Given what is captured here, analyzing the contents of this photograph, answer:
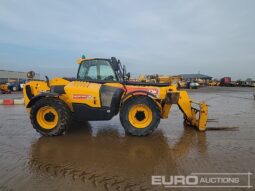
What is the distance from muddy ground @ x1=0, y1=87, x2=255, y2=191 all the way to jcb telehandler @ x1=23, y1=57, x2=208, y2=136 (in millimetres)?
445

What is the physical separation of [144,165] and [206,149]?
5.97 feet

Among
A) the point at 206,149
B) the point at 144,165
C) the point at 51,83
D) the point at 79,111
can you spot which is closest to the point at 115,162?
the point at 144,165

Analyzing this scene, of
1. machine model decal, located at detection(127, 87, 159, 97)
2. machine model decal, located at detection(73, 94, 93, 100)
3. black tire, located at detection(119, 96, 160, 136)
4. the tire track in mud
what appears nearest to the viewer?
the tire track in mud

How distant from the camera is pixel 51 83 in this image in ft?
27.2

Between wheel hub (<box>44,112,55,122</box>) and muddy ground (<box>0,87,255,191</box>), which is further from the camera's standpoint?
wheel hub (<box>44,112,55,122</box>)

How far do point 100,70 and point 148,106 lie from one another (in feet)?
6.01

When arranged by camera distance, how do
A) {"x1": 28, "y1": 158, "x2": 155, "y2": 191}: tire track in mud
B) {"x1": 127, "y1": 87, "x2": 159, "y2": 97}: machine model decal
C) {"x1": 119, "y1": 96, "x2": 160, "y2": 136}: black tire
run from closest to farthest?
{"x1": 28, "y1": 158, "x2": 155, "y2": 191}: tire track in mud → {"x1": 119, "y1": 96, "x2": 160, "y2": 136}: black tire → {"x1": 127, "y1": 87, "x2": 159, "y2": 97}: machine model decal

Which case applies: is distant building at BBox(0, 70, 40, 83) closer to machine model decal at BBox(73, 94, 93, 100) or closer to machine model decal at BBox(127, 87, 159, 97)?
machine model decal at BBox(73, 94, 93, 100)

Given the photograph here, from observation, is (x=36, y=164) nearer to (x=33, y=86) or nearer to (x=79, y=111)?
(x=79, y=111)

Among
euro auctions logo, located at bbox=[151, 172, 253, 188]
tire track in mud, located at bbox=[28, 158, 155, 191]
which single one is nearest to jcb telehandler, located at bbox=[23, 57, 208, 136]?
tire track in mud, located at bbox=[28, 158, 155, 191]

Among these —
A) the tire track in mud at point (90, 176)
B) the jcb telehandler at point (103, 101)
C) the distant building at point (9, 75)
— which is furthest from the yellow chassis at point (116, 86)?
the distant building at point (9, 75)

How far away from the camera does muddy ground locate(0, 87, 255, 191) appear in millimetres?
4453

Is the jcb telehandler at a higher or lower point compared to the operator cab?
lower

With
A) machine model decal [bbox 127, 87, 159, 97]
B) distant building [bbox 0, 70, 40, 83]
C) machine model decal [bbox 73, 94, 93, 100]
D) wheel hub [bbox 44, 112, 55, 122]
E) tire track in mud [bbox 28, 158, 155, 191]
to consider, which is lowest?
tire track in mud [bbox 28, 158, 155, 191]
